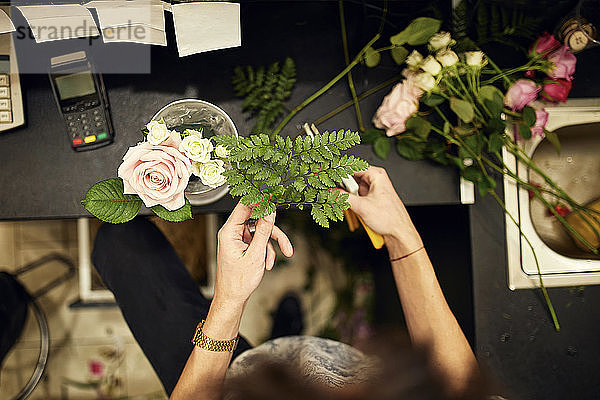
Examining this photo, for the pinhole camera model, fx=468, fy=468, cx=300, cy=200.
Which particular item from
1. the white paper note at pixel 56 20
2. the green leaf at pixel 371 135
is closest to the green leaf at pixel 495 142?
the green leaf at pixel 371 135

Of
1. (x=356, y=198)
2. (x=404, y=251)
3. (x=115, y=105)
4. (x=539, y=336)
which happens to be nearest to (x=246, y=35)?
(x=115, y=105)

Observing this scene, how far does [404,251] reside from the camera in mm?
992

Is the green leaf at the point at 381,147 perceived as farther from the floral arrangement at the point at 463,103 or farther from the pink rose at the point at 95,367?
the pink rose at the point at 95,367

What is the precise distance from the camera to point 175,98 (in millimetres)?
1036

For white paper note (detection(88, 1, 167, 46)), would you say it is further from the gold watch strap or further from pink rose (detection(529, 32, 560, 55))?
pink rose (detection(529, 32, 560, 55))

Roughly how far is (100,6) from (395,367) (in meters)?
0.75

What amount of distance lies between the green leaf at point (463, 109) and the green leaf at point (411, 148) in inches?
5.0

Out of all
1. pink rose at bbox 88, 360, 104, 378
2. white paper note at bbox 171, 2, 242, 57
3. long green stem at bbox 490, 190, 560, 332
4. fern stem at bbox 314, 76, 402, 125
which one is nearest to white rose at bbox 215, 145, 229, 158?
white paper note at bbox 171, 2, 242, 57

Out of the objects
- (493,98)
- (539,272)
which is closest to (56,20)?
(493,98)

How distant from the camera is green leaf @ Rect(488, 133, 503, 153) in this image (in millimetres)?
965

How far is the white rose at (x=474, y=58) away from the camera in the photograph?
0.90 m

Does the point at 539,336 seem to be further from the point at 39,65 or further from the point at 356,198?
the point at 39,65

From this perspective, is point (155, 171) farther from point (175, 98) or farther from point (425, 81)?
point (425, 81)

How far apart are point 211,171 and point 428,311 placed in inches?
21.7
